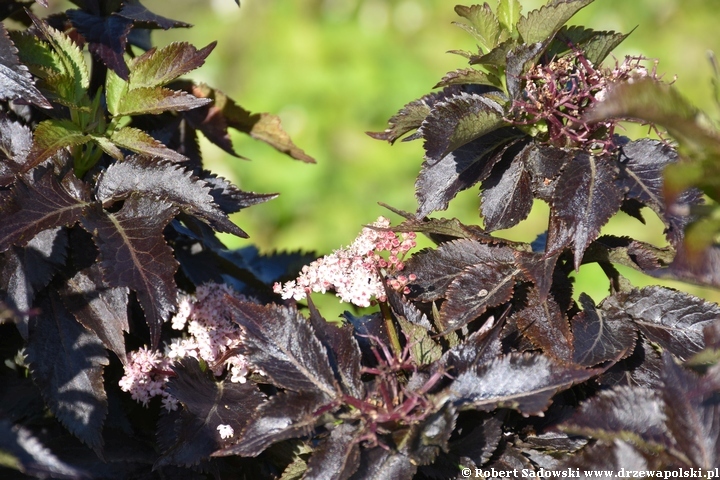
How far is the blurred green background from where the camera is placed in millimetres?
3238

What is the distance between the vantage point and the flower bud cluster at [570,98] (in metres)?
0.97

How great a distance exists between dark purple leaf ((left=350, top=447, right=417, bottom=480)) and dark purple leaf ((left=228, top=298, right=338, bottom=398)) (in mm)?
86

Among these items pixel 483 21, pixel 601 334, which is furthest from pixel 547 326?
pixel 483 21

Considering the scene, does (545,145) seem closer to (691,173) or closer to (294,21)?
(691,173)

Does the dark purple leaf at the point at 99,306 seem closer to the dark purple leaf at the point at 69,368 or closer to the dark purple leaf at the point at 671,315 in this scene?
the dark purple leaf at the point at 69,368

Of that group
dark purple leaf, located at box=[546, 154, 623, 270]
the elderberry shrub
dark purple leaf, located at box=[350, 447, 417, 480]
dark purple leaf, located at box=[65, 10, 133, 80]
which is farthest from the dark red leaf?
dark purple leaf, located at box=[65, 10, 133, 80]

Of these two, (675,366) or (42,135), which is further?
(42,135)

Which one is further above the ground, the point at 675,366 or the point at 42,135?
the point at 42,135

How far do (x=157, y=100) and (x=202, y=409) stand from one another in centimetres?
42

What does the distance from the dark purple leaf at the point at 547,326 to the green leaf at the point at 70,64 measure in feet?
2.21

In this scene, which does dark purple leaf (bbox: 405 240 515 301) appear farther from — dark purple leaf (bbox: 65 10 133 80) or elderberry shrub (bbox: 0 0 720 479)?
dark purple leaf (bbox: 65 10 133 80)

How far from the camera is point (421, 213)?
1020 mm

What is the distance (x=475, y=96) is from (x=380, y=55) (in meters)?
2.93

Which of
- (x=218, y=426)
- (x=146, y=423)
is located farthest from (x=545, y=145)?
(x=146, y=423)
